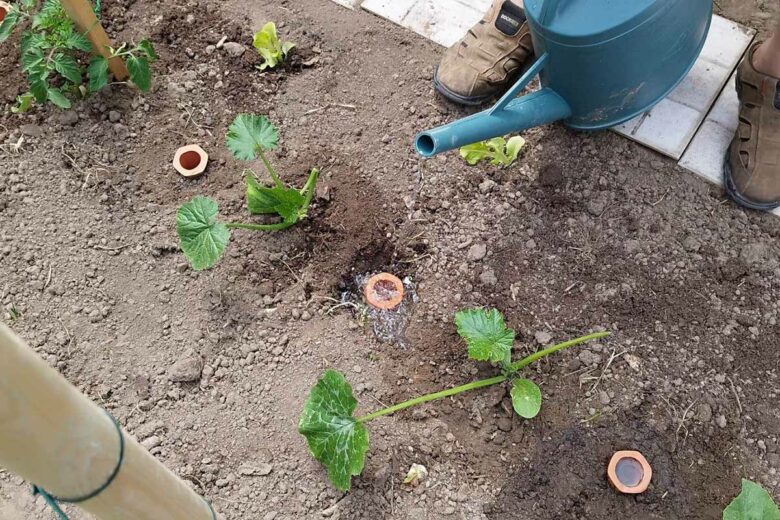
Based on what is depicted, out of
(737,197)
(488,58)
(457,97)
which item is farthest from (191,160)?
(737,197)

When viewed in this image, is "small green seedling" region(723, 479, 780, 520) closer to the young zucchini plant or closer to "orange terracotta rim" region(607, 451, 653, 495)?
"orange terracotta rim" region(607, 451, 653, 495)

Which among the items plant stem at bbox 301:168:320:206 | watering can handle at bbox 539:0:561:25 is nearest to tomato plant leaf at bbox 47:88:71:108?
plant stem at bbox 301:168:320:206

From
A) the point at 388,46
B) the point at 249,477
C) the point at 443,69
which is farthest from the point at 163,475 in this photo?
the point at 388,46

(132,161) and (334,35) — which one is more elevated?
(334,35)

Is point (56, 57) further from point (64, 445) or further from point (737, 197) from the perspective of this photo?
point (737, 197)

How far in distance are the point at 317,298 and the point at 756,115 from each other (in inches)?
53.3

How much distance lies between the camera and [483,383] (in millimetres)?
1687

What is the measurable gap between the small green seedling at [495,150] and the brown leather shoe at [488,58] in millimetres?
192

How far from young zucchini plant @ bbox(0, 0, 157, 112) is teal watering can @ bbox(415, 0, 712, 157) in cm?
109

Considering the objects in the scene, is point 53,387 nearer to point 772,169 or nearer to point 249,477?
point 249,477

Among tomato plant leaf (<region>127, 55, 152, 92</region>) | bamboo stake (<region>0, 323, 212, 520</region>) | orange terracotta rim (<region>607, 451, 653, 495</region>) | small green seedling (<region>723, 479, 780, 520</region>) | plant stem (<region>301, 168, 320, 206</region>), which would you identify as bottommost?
orange terracotta rim (<region>607, 451, 653, 495</region>)

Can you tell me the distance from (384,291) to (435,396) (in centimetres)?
36

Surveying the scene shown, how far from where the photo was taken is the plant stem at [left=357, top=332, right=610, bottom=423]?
5.32 feet

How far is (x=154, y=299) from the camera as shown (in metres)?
1.93
